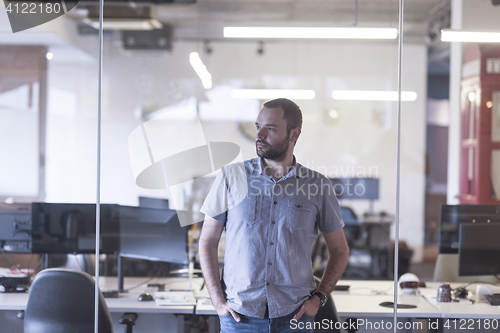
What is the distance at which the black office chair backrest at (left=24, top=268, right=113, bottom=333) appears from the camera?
259cm

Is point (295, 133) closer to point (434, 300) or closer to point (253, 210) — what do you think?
point (253, 210)

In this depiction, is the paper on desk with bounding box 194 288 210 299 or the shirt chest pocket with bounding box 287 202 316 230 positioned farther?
the paper on desk with bounding box 194 288 210 299

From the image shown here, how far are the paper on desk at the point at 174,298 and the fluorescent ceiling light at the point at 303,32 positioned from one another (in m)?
1.81

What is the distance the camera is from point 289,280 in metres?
2.14

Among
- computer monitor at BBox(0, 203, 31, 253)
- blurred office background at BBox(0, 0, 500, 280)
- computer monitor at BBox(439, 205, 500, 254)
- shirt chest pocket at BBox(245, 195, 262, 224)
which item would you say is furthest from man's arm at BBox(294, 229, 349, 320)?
blurred office background at BBox(0, 0, 500, 280)

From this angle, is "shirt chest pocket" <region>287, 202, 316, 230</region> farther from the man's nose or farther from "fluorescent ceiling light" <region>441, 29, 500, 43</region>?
"fluorescent ceiling light" <region>441, 29, 500, 43</region>

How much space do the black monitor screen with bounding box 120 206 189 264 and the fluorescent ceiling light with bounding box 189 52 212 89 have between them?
4.30 m

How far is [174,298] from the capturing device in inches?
120

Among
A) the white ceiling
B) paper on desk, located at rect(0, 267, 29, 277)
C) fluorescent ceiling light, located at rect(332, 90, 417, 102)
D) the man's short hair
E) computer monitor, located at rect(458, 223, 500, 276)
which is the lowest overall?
paper on desk, located at rect(0, 267, 29, 277)

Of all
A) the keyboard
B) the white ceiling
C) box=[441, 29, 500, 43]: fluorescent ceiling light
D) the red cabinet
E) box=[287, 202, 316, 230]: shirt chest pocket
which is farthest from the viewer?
the white ceiling

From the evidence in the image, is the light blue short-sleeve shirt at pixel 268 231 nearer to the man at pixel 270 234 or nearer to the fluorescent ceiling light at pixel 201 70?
the man at pixel 270 234

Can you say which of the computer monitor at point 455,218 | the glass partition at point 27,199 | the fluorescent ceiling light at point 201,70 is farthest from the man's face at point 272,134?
the fluorescent ceiling light at point 201,70

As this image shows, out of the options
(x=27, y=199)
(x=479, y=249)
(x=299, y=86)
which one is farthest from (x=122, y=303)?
(x=299, y=86)

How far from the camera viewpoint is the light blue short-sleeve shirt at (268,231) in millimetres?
2119
